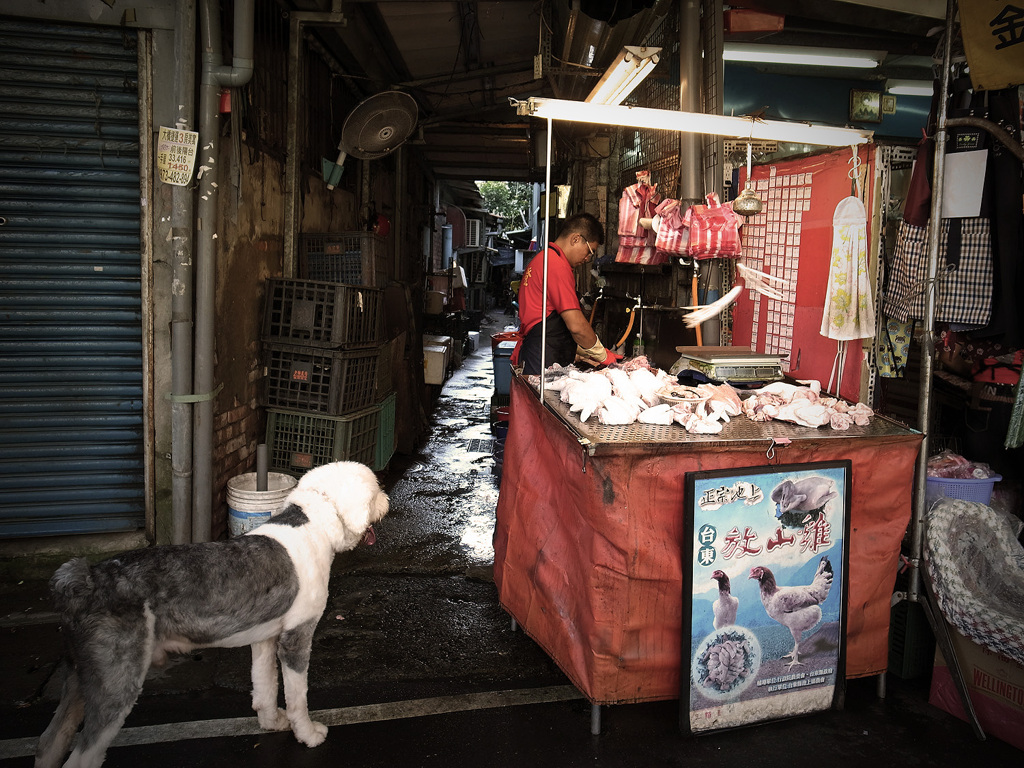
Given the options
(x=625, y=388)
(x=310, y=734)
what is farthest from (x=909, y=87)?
(x=310, y=734)

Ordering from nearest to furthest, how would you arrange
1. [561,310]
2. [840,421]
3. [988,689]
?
[988,689]
[840,421]
[561,310]

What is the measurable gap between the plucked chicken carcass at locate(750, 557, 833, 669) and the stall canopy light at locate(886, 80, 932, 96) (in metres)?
8.39

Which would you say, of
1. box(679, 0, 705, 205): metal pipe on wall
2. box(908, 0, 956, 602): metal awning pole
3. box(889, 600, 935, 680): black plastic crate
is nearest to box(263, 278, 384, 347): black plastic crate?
box(679, 0, 705, 205): metal pipe on wall

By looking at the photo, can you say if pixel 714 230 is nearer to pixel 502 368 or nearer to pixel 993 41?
pixel 993 41

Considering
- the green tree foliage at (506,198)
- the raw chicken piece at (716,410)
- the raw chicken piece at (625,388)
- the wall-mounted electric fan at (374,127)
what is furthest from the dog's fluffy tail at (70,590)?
the green tree foliage at (506,198)

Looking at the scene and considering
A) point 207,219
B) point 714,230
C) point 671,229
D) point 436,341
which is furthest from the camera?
point 436,341

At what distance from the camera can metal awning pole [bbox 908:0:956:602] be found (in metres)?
3.49

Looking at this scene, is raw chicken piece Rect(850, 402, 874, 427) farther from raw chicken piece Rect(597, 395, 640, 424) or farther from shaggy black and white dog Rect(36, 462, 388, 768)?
shaggy black and white dog Rect(36, 462, 388, 768)

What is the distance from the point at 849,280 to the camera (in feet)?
Answer: 12.9

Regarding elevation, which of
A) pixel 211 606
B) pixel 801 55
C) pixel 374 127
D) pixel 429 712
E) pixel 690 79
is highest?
pixel 801 55

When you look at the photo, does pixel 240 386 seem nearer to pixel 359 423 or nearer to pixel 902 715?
pixel 359 423

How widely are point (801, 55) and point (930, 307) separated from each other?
5648 millimetres

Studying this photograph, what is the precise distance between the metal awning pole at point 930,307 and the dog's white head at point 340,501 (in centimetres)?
278

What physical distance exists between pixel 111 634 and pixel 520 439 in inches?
87.6
